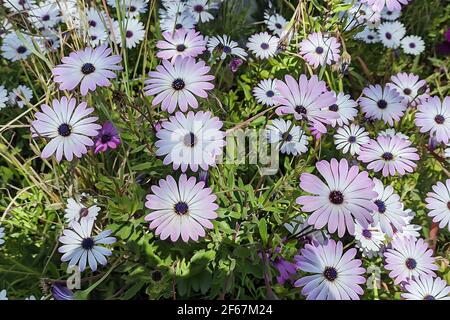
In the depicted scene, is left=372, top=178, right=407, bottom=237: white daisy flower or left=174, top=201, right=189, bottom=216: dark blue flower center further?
left=372, top=178, right=407, bottom=237: white daisy flower

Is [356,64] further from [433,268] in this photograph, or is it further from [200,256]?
[200,256]

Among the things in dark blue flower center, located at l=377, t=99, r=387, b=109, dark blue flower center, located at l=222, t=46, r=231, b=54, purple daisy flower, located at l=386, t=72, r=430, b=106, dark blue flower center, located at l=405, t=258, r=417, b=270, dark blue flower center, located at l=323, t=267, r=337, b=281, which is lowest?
dark blue flower center, located at l=323, t=267, r=337, b=281

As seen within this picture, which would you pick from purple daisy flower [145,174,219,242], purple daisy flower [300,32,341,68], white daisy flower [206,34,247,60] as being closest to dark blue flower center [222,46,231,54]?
white daisy flower [206,34,247,60]

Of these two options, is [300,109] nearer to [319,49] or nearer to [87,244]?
[319,49]

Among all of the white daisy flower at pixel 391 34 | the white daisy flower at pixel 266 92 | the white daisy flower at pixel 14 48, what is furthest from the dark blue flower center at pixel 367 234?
the white daisy flower at pixel 14 48

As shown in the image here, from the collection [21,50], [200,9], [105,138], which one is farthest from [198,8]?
[105,138]

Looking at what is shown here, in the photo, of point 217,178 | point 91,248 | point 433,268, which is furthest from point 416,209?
point 91,248

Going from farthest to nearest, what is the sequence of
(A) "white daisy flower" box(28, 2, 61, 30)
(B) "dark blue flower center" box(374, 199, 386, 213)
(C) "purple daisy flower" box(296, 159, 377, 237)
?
(A) "white daisy flower" box(28, 2, 61, 30), (B) "dark blue flower center" box(374, 199, 386, 213), (C) "purple daisy flower" box(296, 159, 377, 237)

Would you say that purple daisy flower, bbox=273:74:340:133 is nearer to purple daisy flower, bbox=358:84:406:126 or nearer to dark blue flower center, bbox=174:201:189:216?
dark blue flower center, bbox=174:201:189:216
